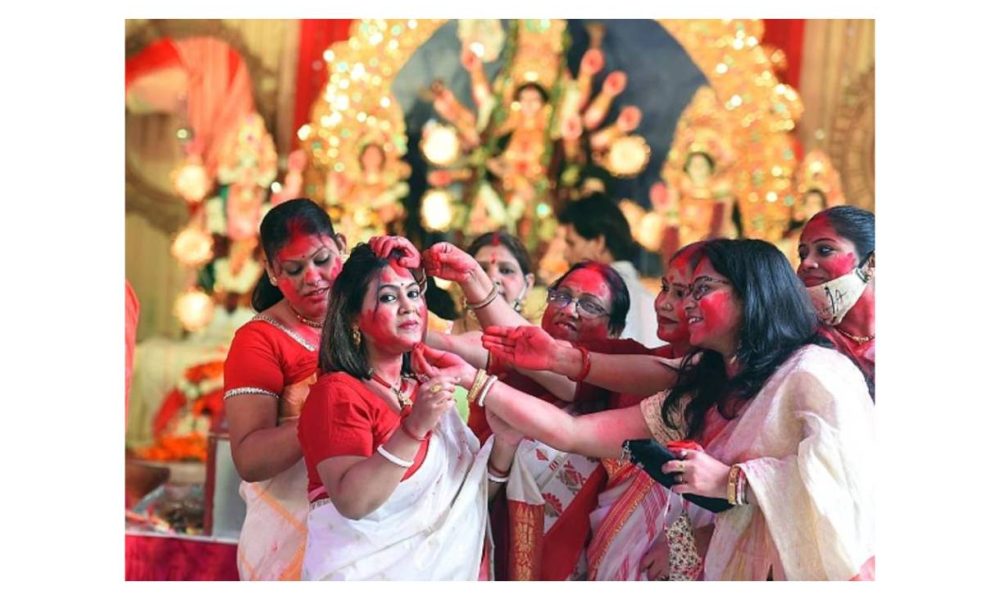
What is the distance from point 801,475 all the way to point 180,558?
194 centimetres

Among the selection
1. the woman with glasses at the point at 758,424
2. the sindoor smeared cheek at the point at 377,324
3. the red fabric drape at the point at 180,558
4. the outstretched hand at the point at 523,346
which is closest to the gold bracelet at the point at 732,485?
the woman with glasses at the point at 758,424

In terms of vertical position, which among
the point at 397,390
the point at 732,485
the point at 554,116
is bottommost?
the point at 732,485

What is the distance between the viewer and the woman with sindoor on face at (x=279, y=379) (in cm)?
438

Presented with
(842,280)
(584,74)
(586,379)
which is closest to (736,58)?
(584,74)

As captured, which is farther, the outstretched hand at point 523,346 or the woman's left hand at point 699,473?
the outstretched hand at point 523,346

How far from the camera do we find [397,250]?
4.38 m

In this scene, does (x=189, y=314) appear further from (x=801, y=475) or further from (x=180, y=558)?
(x=801, y=475)

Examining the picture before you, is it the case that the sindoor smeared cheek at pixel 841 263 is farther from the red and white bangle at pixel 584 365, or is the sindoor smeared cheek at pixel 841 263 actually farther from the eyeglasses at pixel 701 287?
the red and white bangle at pixel 584 365

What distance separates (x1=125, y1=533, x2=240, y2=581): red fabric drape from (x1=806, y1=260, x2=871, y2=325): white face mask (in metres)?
1.98

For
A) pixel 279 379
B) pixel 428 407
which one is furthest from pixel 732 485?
pixel 279 379

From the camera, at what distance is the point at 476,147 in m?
4.52

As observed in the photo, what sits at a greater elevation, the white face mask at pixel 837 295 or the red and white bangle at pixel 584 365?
the white face mask at pixel 837 295

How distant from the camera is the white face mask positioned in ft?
14.4

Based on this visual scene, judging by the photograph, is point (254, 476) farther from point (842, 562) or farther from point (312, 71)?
point (842, 562)
